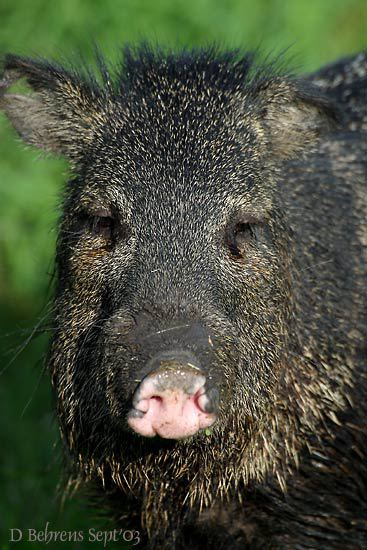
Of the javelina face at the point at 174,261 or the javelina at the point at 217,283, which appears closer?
the javelina face at the point at 174,261

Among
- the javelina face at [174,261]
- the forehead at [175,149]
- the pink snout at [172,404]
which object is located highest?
the forehead at [175,149]

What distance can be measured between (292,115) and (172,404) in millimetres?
2030

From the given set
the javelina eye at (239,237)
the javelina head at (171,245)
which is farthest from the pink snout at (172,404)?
the javelina eye at (239,237)

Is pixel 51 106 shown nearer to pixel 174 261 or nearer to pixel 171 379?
pixel 174 261

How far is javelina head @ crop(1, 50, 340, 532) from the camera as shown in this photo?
493cm

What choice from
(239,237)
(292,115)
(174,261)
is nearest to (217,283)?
(174,261)

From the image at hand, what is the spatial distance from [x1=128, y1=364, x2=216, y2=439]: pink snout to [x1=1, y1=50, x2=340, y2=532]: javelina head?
111mm

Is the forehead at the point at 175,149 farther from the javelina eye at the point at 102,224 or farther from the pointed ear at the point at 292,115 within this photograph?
the pointed ear at the point at 292,115

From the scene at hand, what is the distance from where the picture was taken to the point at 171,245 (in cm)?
506

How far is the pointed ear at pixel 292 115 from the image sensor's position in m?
5.77

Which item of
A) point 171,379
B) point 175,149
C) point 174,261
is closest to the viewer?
point 171,379

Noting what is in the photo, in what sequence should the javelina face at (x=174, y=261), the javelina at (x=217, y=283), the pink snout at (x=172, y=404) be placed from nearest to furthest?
the pink snout at (x=172, y=404), the javelina face at (x=174, y=261), the javelina at (x=217, y=283)

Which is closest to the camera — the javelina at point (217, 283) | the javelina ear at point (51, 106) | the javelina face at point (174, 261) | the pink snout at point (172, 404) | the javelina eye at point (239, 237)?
the pink snout at point (172, 404)

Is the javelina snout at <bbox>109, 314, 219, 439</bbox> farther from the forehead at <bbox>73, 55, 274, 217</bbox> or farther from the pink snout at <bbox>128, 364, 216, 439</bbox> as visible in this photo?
the forehead at <bbox>73, 55, 274, 217</bbox>
